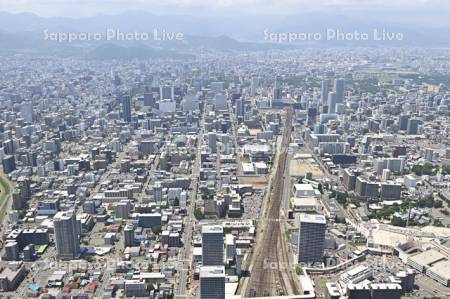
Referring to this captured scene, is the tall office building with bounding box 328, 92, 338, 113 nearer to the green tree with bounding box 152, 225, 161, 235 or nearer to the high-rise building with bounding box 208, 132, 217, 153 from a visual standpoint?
the high-rise building with bounding box 208, 132, 217, 153

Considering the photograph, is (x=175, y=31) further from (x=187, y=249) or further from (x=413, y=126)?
(x=187, y=249)

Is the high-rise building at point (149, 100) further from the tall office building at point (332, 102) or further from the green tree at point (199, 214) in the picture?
the green tree at point (199, 214)

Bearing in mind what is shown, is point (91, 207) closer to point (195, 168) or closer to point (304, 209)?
point (195, 168)

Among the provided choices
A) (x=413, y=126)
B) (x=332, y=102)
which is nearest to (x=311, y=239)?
(x=413, y=126)

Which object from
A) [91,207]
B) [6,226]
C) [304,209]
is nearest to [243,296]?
[304,209]

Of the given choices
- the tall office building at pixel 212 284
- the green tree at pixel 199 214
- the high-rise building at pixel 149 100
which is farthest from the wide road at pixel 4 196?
the high-rise building at pixel 149 100

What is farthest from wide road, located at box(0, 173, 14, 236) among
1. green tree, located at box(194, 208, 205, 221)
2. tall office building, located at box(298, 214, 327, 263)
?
tall office building, located at box(298, 214, 327, 263)
